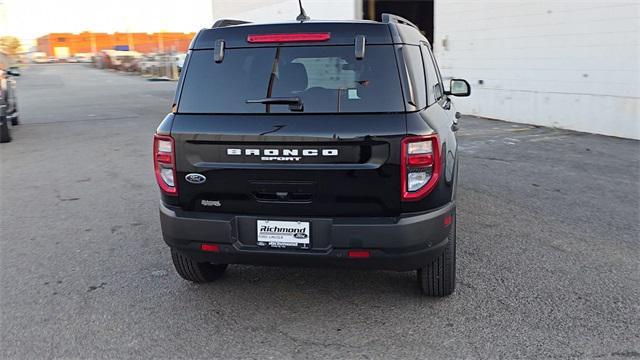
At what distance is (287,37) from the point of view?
3.44 meters

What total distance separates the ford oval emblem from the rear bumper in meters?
0.20

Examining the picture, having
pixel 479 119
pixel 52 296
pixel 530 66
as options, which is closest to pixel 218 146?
pixel 52 296

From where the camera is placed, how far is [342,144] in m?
3.12

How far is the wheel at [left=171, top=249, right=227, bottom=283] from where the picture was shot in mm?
3969

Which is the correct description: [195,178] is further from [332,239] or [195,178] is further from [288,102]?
[332,239]

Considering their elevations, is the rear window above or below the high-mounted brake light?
below

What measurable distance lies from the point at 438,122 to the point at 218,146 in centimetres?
138

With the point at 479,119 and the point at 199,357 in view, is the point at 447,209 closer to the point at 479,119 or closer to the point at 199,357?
the point at 199,357

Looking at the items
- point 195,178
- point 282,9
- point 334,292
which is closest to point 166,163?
point 195,178

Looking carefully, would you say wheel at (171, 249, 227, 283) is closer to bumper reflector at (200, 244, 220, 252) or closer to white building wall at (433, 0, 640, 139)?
bumper reflector at (200, 244, 220, 252)

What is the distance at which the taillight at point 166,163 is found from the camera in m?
3.38

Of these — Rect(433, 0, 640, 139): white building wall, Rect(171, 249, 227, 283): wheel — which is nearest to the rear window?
Rect(171, 249, 227, 283): wheel

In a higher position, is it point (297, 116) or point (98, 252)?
point (297, 116)

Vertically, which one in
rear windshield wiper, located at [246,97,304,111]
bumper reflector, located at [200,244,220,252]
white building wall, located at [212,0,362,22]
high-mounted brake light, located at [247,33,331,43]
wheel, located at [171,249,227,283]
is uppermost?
white building wall, located at [212,0,362,22]
